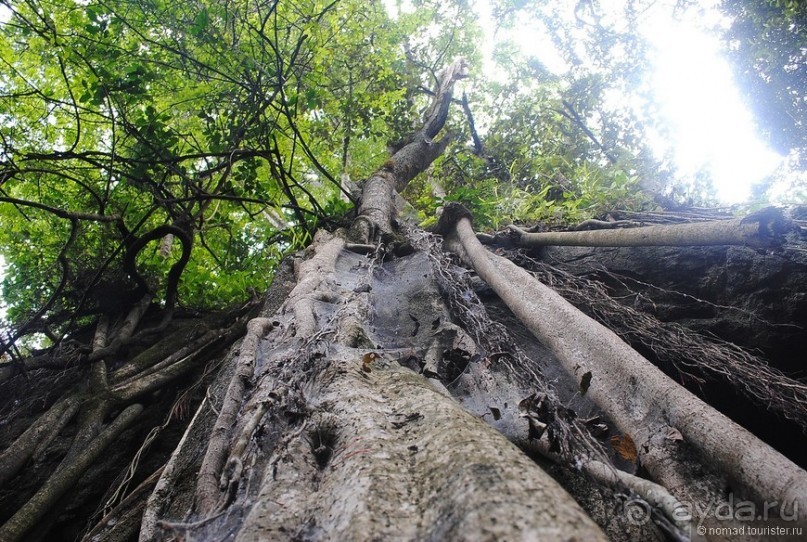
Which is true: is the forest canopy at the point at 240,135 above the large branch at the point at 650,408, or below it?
above

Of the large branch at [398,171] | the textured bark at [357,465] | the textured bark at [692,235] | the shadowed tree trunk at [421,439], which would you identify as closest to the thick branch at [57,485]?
the shadowed tree trunk at [421,439]

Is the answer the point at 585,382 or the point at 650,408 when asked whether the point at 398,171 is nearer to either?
the point at 585,382

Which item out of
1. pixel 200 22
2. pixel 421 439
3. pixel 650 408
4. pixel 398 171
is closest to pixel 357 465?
pixel 421 439

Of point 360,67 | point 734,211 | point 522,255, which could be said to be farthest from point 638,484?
point 360,67

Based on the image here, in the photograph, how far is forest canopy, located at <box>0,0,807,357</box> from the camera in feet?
12.6

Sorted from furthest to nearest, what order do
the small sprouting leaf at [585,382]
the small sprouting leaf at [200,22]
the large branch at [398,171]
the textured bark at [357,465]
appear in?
the large branch at [398,171], the small sprouting leaf at [200,22], the small sprouting leaf at [585,382], the textured bark at [357,465]

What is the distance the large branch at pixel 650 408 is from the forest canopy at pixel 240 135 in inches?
84.9

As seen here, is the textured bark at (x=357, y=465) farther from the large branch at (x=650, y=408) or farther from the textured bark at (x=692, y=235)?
the textured bark at (x=692, y=235)

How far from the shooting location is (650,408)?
1.70m

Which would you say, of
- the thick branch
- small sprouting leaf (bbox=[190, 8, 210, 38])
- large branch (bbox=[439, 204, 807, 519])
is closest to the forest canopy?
small sprouting leaf (bbox=[190, 8, 210, 38])

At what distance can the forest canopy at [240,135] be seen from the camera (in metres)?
3.83

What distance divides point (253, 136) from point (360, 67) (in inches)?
136

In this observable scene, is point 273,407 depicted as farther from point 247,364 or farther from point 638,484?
point 638,484

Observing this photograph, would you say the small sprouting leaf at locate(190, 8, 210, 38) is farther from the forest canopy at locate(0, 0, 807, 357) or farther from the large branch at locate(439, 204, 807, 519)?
the large branch at locate(439, 204, 807, 519)
